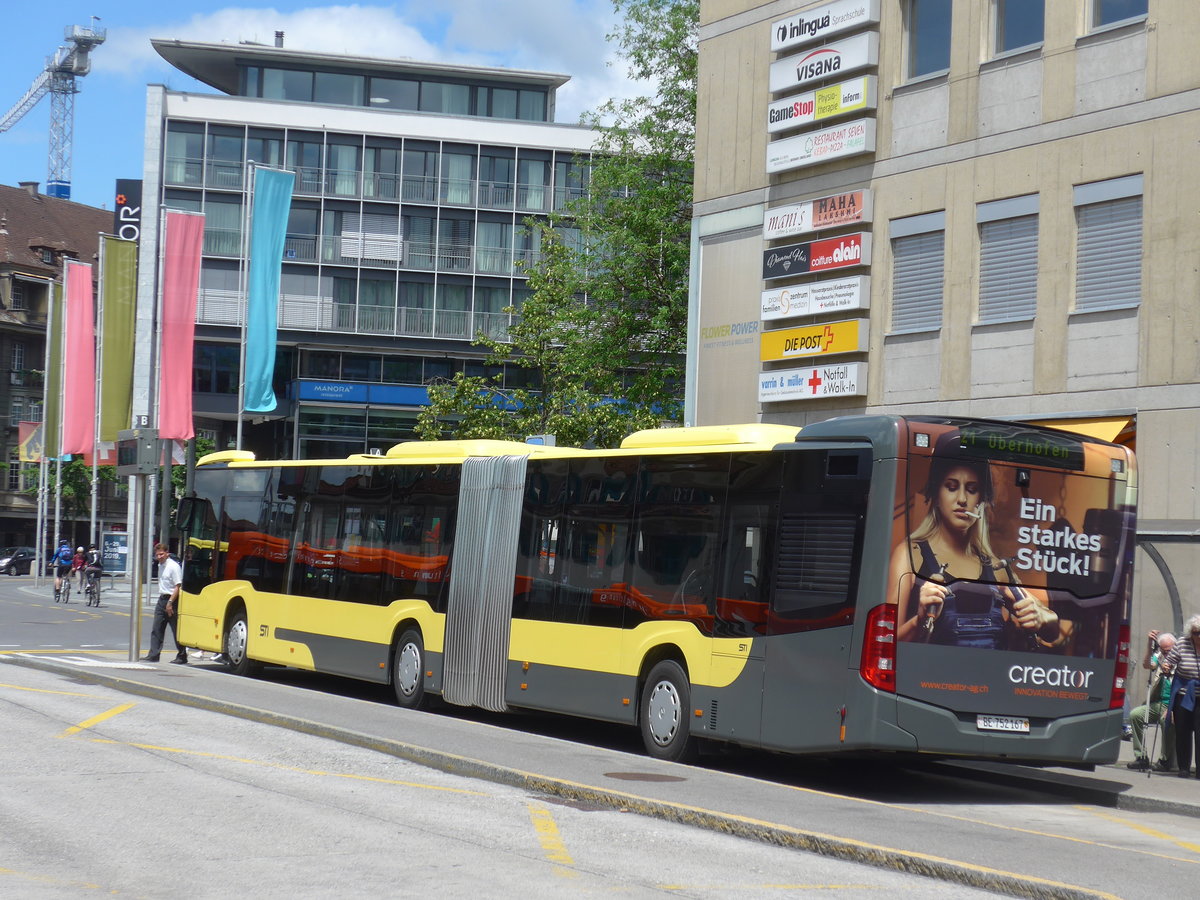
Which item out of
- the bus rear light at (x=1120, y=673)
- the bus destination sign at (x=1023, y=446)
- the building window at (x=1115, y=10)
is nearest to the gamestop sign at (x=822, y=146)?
the building window at (x=1115, y=10)

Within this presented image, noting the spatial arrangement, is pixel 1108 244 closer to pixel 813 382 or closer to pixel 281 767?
pixel 813 382

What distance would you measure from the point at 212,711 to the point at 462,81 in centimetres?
5775

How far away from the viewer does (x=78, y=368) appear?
46.3 m

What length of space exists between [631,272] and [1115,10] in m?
19.9

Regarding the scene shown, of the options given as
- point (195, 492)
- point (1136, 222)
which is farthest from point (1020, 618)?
point (195, 492)

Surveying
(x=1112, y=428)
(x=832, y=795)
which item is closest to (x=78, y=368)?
(x=1112, y=428)

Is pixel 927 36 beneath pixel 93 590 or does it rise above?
above

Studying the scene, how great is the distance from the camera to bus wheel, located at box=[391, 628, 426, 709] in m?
19.0

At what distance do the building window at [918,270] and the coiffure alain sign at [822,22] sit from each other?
10.7ft

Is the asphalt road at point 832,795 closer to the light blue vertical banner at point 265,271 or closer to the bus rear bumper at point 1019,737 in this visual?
the bus rear bumper at point 1019,737

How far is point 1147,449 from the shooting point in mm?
19156

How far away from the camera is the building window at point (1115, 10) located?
65.1 feet

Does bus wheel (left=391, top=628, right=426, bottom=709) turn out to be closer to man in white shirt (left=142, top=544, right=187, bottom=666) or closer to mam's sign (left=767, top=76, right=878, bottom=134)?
man in white shirt (left=142, top=544, right=187, bottom=666)

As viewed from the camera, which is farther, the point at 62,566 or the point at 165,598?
the point at 62,566
